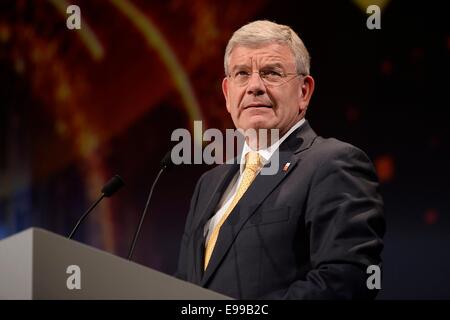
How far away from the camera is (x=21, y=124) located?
360cm

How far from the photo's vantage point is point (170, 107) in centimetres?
348

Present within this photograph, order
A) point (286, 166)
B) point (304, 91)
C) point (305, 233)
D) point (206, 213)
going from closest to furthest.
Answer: point (305, 233) < point (286, 166) < point (206, 213) < point (304, 91)

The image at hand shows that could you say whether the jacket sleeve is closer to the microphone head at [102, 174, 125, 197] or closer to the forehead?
the forehead

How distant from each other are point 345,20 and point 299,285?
5.38ft

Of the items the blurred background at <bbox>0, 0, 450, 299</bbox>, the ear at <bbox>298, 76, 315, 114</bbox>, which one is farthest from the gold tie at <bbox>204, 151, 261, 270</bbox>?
the blurred background at <bbox>0, 0, 450, 299</bbox>

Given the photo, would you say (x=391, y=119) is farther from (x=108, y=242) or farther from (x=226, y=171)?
(x=108, y=242)

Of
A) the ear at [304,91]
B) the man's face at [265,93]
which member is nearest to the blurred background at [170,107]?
the ear at [304,91]

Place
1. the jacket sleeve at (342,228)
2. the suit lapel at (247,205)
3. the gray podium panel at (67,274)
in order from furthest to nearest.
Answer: the suit lapel at (247,205), the jacket sleeve at (342,228), the gray podium panel at (67,274)

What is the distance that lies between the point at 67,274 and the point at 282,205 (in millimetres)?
814

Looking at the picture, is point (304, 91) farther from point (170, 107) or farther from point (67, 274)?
point (67, 274)

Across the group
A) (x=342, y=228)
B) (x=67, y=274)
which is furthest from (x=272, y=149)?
(x=67, y=274)

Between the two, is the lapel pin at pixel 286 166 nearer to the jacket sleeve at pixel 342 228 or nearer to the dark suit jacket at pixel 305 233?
the dark suit jacket at pixel 305 233

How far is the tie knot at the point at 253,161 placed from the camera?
234cm

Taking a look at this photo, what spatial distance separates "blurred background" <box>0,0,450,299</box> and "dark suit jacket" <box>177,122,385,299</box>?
94 cm
